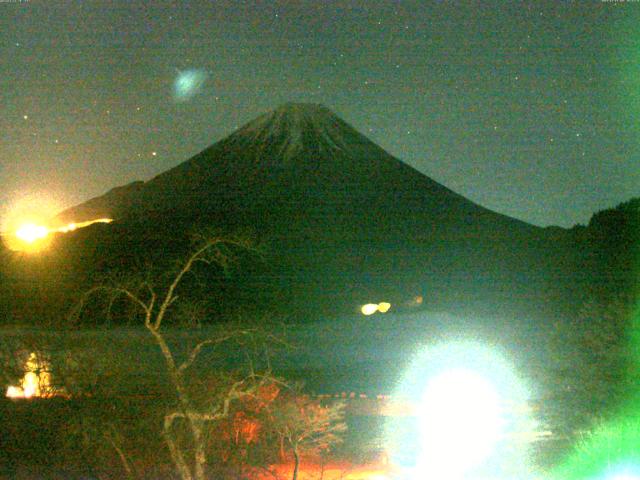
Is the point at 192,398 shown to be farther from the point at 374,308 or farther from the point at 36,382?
the point at 374,308

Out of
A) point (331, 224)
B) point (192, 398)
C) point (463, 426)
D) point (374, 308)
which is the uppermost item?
point (331, 224)

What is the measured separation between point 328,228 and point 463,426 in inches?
2147

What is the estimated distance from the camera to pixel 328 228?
67.8m

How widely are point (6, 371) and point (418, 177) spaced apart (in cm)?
8053

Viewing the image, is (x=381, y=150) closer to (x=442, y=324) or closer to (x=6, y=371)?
(x=442, y=324)

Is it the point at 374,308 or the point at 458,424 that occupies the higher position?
the point at 374,308

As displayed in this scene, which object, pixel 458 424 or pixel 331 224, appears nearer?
pixel 458 424

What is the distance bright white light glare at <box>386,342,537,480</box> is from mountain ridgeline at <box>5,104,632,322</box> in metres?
20.7

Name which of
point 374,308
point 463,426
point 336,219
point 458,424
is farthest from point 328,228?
point 463,426

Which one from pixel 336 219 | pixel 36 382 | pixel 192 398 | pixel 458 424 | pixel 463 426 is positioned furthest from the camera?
pixel 336 219

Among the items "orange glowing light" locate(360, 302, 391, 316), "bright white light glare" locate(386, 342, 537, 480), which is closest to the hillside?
"orange glowing light" locate(360, 302, 391, 316)

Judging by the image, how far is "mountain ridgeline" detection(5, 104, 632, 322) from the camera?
51250 millimetres

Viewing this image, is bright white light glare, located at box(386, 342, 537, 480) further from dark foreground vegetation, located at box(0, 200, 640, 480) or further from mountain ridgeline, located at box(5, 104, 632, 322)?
mountain ridgeline, located at box(5, 104, 632, 322)

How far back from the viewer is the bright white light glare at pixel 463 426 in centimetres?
1118
